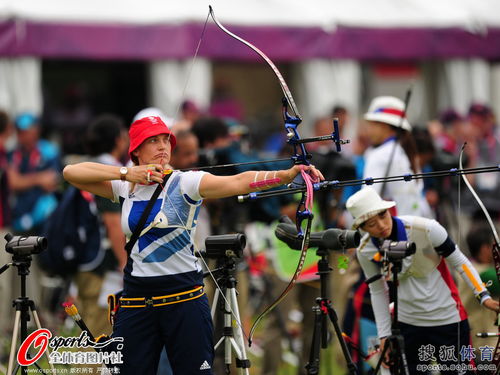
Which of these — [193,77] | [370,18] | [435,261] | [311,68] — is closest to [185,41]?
[193,77]

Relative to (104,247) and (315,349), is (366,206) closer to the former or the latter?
(315,349)

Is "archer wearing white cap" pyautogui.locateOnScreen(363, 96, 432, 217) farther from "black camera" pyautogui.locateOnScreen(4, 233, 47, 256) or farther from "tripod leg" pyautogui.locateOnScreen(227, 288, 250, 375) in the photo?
"black camera" pyautogui.locateOnScreen(4, 233, 47, 256)

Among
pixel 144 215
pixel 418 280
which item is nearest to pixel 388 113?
pixel 418 280

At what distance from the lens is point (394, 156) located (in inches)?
256

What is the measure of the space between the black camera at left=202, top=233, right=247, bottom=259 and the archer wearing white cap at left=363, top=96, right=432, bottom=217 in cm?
170

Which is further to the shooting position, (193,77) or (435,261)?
(193,77)

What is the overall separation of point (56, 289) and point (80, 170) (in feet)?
14.1

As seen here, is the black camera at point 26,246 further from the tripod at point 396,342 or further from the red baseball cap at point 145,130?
the tripod at point 396,342

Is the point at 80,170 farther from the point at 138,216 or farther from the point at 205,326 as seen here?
the point at 205,326

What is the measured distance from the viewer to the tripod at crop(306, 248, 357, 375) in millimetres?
5109

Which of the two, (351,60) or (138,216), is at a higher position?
(351,60)

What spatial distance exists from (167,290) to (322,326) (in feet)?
3.07

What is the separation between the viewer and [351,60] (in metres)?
13.7

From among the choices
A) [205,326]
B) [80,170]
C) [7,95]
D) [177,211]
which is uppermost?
[7,95]
